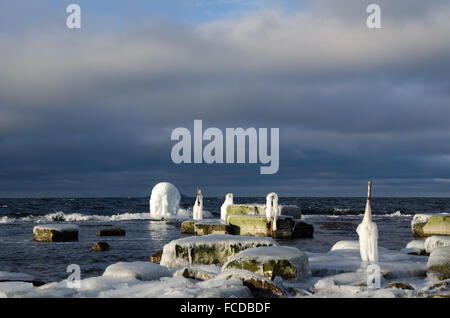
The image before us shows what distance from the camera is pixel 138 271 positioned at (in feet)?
34.1

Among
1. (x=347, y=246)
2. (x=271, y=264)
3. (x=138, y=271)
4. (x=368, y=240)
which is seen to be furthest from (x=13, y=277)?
(x=347, y=246)

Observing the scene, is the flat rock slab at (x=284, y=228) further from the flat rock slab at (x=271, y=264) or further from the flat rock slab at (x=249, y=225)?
the flat rock slab at (x=271, y=264)

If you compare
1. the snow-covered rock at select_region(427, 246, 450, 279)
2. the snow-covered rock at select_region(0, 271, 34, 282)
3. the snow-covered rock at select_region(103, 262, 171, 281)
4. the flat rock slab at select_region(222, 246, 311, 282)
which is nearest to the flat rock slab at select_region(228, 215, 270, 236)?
the snow-covered rock at select_region(427, 246, 450, 279)

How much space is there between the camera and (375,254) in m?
12.9

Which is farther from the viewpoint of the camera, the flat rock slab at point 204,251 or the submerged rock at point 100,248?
the submerged rock at point 100,248

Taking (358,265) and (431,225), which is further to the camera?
(431,225)

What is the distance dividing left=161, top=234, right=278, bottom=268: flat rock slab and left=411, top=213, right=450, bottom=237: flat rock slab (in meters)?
17.2

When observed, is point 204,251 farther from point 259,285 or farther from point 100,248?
point 100,248

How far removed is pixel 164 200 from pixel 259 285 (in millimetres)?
41724

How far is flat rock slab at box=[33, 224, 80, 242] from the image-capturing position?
2486cm

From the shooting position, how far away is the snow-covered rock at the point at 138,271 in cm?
1026

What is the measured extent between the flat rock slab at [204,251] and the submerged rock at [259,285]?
4.10 m

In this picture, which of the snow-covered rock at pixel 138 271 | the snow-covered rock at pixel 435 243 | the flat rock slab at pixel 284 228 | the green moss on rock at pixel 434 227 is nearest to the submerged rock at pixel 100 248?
the flat rock slab at pixel 284 228

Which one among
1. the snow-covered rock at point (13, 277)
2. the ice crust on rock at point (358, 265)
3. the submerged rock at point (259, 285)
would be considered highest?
the submerged rock at point (259, 285)
